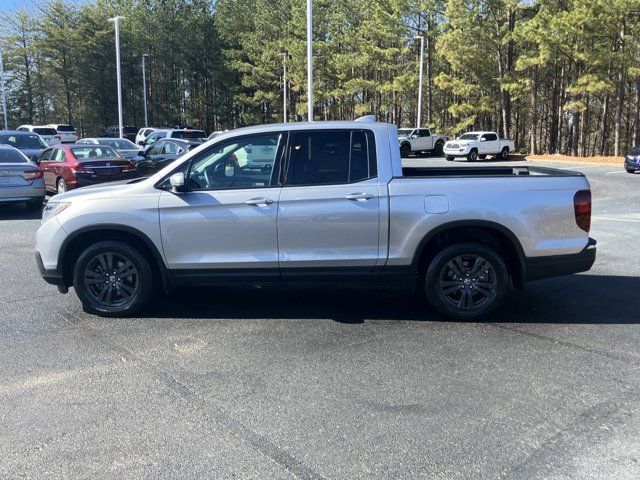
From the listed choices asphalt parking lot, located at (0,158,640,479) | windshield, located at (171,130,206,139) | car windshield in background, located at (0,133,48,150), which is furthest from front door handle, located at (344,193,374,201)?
windshield, located at (171,130,206,139)

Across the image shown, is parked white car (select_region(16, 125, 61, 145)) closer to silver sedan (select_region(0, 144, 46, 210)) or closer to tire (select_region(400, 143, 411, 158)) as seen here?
tire (select_region(400, 143, 411, 158))

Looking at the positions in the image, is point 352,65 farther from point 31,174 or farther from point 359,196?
point 359,196

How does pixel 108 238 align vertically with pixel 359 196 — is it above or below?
below

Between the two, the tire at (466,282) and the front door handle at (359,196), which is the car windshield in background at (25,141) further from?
the tire at (466,282)

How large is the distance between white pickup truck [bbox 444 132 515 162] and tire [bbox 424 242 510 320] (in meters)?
30.6

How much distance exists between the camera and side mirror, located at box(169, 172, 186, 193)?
17.8 feet

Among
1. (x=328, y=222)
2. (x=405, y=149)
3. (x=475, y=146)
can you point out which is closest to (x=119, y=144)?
(x=328, y=222)

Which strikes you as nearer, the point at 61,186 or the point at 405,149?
the point at 61,186

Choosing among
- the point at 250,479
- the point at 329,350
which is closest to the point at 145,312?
the point at 329,350

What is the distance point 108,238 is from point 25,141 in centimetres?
1615

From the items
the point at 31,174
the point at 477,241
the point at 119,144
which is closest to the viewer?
Result: the point at 477,241

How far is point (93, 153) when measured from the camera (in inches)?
614

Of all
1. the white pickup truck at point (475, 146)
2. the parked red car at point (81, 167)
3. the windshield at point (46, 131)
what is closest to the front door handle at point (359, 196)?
the parked red car at point (81, 167)

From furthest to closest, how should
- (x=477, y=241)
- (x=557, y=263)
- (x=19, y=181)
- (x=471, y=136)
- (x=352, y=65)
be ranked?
(x=352, y=65) → (x=471, y=136) → (x=19, y=181) → (x=477, y=241) → (x=557, y=263)
